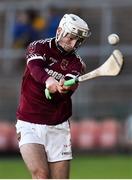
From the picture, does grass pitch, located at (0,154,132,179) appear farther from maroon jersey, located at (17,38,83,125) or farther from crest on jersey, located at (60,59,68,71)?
crest on jersey, located at (60,59,68,71)

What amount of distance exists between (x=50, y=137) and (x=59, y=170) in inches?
14.8

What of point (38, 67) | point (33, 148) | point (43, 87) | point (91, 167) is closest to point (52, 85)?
point (38, 67)

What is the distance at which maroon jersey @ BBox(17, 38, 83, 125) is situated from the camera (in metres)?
10.1

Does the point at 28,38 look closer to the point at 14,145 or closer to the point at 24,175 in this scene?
the point at 14,145

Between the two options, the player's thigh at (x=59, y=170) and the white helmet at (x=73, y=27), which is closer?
the white helmet at (x=73, y=27)

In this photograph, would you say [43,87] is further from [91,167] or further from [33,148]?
[91,167]

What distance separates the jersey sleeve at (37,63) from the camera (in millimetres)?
9680

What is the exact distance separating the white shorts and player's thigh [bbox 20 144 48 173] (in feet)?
0.23

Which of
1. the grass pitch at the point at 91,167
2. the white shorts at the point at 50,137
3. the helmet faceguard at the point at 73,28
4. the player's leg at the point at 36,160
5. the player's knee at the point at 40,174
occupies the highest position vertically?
the helmet faceguard at the point at 73,28

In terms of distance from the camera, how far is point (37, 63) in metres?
9.88

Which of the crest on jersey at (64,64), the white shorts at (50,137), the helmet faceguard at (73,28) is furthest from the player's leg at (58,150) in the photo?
the helmet faceguard at (73,28)

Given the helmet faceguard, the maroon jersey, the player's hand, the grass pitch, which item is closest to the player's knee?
the maroon jersey

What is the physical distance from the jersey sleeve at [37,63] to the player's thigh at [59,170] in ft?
3.40

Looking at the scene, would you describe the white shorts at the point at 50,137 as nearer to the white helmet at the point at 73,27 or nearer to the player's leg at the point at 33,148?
the player's leg at the point at 33,148
